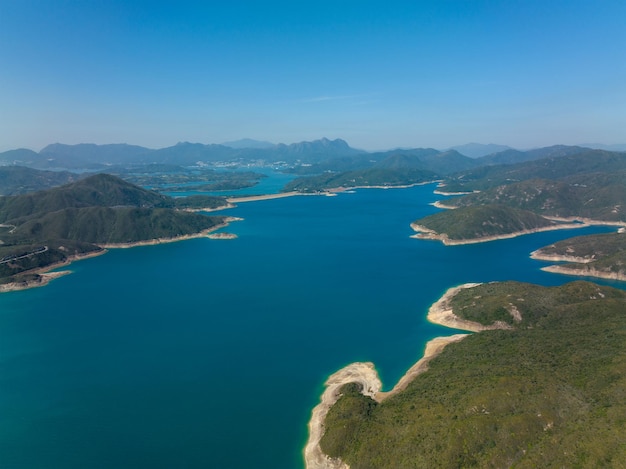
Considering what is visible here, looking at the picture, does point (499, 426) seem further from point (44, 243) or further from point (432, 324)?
point (44, 243)

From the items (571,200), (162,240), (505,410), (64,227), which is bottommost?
(162,240)

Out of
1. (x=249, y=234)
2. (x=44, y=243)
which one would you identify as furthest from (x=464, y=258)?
(x=44, y=243)

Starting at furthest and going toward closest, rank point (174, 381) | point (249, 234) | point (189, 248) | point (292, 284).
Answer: point (249, 234)
point (189, 248)
point (292, 284)
point (174, 381)

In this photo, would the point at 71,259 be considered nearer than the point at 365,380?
No

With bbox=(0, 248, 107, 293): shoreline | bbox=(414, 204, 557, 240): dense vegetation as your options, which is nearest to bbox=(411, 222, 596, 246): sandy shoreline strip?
bbox=(414, 204, 557, 240): dense vegetation

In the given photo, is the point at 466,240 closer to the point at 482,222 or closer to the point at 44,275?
the point at 482,222

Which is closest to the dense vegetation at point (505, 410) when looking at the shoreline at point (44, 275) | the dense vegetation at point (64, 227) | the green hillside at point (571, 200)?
the shoreline at point (44, 275)

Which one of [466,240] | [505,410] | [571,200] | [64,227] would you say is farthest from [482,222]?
[64,227]
